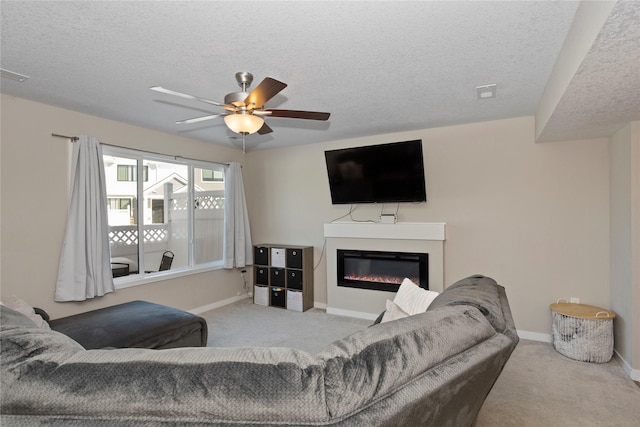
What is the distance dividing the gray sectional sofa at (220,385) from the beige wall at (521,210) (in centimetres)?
324

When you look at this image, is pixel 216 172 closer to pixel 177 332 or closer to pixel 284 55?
pixel 177 332

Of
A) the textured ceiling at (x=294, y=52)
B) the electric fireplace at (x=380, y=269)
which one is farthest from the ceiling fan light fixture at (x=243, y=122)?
the electric fireplace at (x=380, y=269)

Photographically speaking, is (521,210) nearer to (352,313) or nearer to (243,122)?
(352,313)

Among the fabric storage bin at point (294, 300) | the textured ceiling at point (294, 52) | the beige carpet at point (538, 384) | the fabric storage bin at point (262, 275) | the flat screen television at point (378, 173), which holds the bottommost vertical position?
the beige carpet at point (538, 384)

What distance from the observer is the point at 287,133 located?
4.29m

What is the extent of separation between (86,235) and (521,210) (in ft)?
15.4

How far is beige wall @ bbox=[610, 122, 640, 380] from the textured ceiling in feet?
2.70

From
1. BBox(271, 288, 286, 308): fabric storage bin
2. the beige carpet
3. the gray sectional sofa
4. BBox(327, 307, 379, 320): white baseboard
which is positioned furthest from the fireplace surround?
the gray sectional sofa

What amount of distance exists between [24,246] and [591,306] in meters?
5.53

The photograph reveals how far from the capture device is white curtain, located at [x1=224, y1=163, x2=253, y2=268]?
5.03 metres

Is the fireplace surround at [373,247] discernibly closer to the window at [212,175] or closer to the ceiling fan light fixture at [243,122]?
the window at [212,175]

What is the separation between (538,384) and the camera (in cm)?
265

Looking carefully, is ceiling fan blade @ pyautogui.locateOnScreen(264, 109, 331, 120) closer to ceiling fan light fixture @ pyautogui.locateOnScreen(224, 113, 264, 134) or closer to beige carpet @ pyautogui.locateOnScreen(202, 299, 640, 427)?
ceiling fan light fixture @ pyautogui.locateOnScreen(224, 113, 264, 134)

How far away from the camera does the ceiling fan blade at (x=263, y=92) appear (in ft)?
6.34
